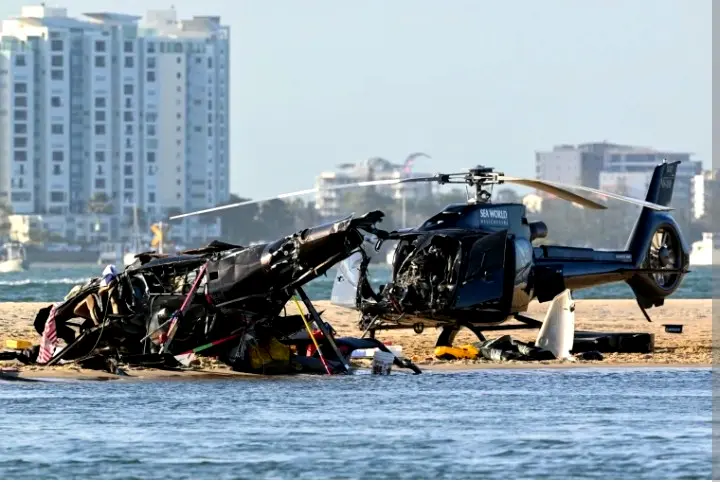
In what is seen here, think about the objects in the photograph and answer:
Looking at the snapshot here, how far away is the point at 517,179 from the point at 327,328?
3.73 m

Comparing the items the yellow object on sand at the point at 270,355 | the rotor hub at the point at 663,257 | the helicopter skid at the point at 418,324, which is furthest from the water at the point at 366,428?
the rotor hub at the point at 663,257

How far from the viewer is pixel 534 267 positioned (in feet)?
104

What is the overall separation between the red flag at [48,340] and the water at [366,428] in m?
1.48

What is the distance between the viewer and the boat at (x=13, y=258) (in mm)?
168125

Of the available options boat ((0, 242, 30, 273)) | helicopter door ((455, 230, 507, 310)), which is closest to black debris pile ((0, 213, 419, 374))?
helicopter door ((455, 230, 507, 310))

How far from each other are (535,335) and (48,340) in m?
13.2

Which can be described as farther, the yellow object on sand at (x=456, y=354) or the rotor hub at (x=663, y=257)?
the rotor hub at (x=663, y=257)

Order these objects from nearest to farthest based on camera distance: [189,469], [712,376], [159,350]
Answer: [189,469], [159,350], [712,376]

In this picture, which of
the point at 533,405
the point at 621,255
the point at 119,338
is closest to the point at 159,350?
the point at 119,338

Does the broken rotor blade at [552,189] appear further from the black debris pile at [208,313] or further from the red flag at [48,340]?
the red flag at [48,340]

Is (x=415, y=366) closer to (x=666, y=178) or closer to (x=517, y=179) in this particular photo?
(x=517, y=179)

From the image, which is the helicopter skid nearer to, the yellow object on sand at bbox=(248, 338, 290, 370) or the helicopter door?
the helicopter door

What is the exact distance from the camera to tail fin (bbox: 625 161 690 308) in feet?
115

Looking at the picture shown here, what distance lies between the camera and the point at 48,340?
96.1 feet
